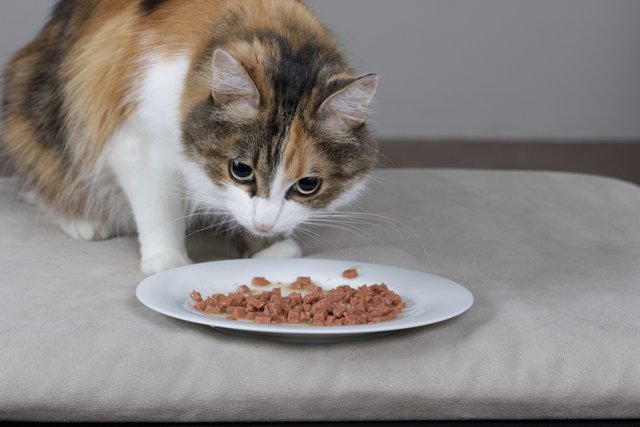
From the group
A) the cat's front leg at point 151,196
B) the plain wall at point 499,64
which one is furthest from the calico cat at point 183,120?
the plain wall at point 499,64

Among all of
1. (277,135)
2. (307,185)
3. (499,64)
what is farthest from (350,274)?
(499,64)

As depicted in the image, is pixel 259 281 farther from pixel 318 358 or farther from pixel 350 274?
pixel 318 358

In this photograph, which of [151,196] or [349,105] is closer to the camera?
[349,105]

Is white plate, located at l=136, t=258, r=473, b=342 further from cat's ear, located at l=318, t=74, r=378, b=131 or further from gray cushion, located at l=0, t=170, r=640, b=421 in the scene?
cat's ear, located at l=318, t=74, r=378, b=131

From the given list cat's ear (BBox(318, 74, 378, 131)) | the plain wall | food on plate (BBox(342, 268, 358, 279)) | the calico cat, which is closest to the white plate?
food on plate (BBox(342, 268, 358, 279))

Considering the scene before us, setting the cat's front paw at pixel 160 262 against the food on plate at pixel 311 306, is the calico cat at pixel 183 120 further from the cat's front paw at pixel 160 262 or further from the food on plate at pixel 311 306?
the food on plate at pixel 311 306

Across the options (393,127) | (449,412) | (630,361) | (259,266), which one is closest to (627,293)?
(630,361)
